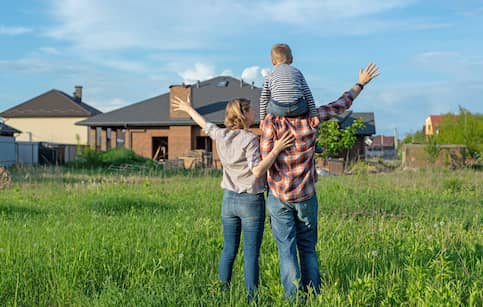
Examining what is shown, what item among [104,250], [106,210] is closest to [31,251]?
[104,250]

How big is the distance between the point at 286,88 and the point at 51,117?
62362 mm

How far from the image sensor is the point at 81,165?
27.8 meters

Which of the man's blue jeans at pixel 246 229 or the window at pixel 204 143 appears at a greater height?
the window at pixel 204 143

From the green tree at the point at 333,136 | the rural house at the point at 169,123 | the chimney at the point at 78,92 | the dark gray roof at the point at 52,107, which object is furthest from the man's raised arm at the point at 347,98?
the chimney at the point at 78,92

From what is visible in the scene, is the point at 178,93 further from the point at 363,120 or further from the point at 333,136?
the point at 363,120

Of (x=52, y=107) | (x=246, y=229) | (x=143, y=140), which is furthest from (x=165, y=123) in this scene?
(x=52, y=107)

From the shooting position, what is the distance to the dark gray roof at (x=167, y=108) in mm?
33906

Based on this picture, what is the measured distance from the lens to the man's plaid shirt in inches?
170

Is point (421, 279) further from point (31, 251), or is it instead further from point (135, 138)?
point (135, 138)

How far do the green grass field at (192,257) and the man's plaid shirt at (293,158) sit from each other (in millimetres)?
767

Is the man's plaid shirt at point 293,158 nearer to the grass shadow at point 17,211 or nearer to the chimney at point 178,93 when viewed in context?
the grass shadow at point 17,211

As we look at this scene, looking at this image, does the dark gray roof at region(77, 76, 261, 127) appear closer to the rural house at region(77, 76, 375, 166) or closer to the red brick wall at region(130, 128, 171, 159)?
the rural house at region(77, 76, 375, 166)

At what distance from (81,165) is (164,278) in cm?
2394

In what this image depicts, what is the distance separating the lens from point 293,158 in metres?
4.35
